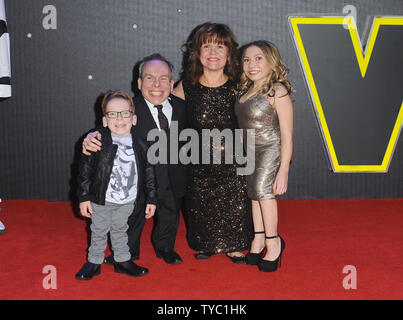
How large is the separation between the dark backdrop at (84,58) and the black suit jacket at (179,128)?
5.63ft

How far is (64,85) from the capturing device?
4.33 metres

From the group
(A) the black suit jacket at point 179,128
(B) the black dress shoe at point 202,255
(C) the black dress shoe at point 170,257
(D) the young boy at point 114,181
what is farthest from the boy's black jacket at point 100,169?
(B) the black dress shoe at point 202,255

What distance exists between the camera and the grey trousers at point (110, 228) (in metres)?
2.48

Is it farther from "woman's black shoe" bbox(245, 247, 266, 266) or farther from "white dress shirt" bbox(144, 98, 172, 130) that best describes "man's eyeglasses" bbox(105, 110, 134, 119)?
"woman's black shoe" bbox(245, 247, 266, 266)

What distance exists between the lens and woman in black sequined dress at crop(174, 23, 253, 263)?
2.69 m

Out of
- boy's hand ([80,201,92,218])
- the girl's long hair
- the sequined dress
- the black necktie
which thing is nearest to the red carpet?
the sequined dress

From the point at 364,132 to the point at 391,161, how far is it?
417mm

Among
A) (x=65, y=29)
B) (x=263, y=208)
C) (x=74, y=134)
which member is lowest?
(x=263, y=208)

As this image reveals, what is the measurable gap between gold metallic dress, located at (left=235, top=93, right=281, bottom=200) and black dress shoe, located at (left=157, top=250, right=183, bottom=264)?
0.61 m

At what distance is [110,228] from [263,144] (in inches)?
37.5

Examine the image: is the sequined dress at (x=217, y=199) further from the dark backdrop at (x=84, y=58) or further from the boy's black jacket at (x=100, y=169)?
the dark backdrop at (x=84, y=58)
